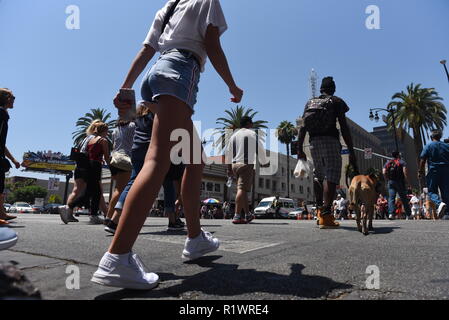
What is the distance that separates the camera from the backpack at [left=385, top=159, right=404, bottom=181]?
897 cm

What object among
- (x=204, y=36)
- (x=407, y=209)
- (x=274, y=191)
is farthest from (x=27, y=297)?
(x=274, y=191)

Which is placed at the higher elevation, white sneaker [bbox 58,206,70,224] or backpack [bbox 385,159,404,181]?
backpack [bbox 385,159,404,181]

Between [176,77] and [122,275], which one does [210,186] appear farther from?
[122,275]

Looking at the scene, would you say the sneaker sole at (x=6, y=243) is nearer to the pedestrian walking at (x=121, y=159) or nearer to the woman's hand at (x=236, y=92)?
the woman's hand at (x=236, y=92)

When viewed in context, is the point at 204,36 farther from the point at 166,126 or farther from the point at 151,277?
the point at 151,277

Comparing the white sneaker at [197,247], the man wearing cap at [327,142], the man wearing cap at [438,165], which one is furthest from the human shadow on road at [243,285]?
the man wearing cap at [438,165]

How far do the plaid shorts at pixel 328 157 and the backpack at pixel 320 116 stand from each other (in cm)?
17

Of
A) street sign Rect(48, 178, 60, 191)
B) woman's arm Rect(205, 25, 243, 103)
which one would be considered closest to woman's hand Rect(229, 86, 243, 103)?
woman's arm Rect(205, 25, 243, 103)

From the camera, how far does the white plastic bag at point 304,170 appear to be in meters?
4.70

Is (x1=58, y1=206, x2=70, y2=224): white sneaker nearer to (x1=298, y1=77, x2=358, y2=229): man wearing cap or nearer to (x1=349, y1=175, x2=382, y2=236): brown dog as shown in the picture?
(x1=298, y1=77, x2=358, y2=229): man wearing cap

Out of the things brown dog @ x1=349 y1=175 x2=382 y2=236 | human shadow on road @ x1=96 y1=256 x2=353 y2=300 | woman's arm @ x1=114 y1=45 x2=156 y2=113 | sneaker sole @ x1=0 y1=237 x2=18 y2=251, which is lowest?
human shadow on road @ x1=96 y1=256 x2=353 y2=300

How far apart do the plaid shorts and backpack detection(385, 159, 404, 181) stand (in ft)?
16.7

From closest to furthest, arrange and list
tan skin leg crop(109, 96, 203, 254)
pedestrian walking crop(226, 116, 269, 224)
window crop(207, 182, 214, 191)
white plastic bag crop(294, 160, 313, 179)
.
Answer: tan skin leg crop(109, 96, 203, 254), white plastic bag crop(294, 160, 313, 179), pedestrian walking crop(226, 116, 269, 224), window crop(207, 182, 214, 191)
